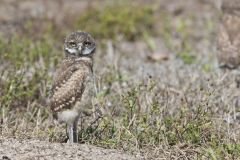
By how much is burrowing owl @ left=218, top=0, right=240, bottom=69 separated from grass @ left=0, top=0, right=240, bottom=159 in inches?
9.7

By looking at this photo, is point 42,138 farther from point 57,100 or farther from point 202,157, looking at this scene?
point 202,157

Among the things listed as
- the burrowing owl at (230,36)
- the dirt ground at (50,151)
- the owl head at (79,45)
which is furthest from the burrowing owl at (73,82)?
the burrowing owl at (230,36)

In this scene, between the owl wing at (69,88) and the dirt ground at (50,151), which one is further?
the owl wing at (69,88)

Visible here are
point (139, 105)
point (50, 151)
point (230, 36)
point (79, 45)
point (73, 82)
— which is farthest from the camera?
point (230, 36)

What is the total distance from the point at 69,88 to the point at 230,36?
3.15 meters

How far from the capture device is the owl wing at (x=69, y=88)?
5754 mm

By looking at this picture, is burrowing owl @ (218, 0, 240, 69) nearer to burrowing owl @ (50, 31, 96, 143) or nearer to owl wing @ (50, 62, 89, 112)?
burrowing owl @ (50, 31, 96, 143)

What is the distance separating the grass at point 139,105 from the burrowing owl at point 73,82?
337 millimetres

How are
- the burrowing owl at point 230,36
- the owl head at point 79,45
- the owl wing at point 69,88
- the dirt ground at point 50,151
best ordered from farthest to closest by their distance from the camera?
1. the burrowing owl at point 230,36
2. the owl head at point 79,45
3. the owl wing at point 69,88
4. the dirt ground at point 50,151

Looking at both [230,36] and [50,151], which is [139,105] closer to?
[50,151]

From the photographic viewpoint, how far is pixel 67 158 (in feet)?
17.5

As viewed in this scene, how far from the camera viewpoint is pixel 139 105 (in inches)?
263

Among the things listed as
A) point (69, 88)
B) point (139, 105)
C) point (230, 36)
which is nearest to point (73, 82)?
point (69, 88)

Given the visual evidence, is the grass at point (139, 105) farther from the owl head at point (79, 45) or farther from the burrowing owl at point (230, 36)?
the owl head at point (79, 45)
